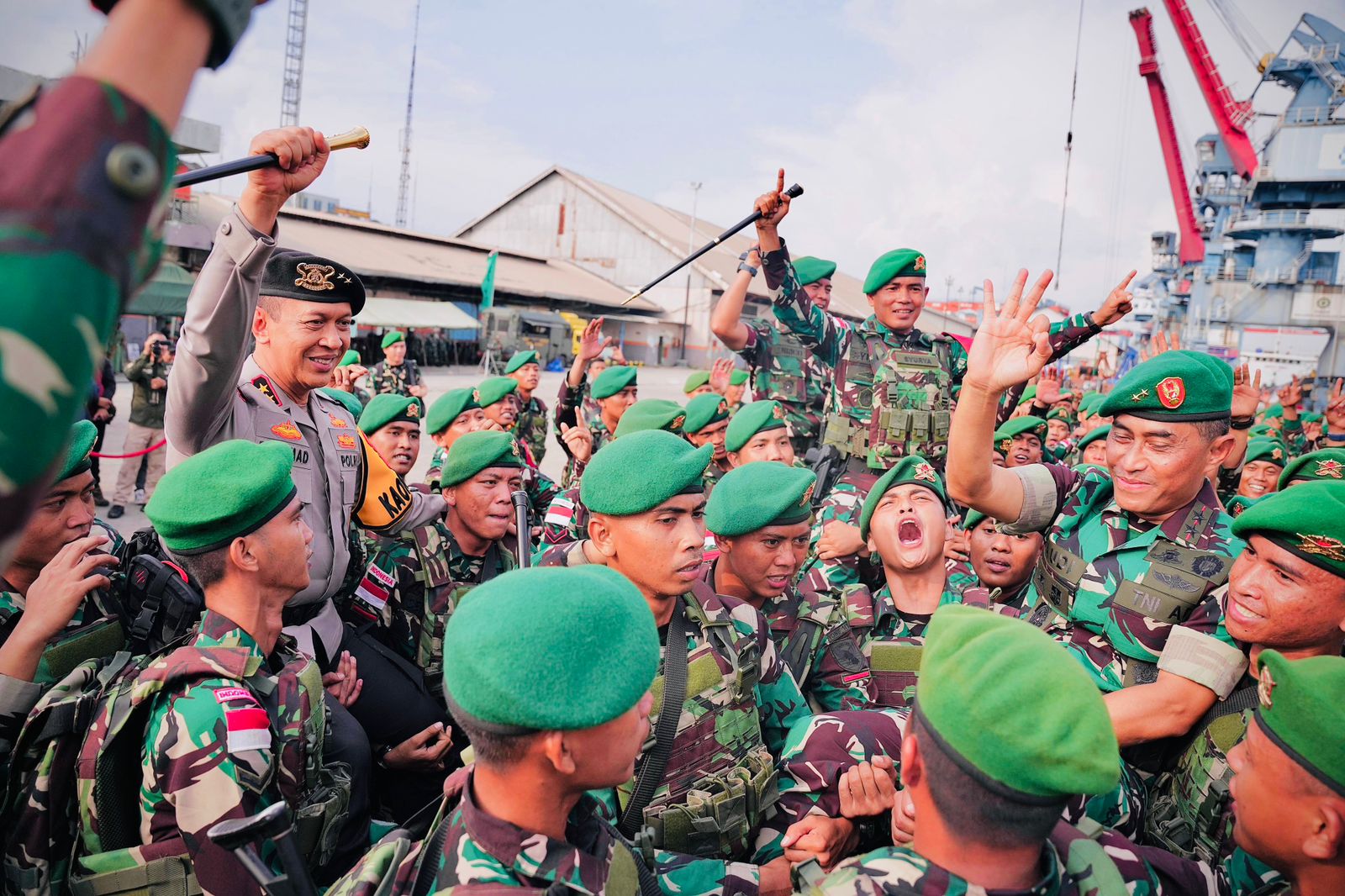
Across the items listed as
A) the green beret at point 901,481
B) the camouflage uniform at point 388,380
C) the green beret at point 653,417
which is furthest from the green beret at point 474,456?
the camouflage uniform at point 388,380

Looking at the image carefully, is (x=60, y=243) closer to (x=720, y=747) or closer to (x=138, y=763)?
(x=138, y=763)

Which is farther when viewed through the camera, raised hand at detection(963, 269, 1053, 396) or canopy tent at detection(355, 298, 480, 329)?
canopy tent at detection(355, 298, 480, 329)

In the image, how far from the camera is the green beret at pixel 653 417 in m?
5.22

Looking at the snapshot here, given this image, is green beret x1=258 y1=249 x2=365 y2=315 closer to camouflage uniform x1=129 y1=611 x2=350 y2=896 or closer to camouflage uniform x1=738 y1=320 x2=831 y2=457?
camouflage uniform x1=129 y1=611 x2=350 y2=896

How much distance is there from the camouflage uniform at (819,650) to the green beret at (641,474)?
767 millimetres

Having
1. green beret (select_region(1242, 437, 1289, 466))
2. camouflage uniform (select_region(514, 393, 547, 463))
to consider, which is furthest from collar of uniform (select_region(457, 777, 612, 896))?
camouflage uniform (select_region(514, 393, 547, 463))

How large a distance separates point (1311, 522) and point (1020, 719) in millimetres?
1489

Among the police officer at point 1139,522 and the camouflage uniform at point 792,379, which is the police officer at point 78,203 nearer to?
the police officer at point 1139,522

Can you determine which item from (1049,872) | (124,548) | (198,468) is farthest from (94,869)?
(1049,872)

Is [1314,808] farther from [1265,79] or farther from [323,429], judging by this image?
[1265,79]

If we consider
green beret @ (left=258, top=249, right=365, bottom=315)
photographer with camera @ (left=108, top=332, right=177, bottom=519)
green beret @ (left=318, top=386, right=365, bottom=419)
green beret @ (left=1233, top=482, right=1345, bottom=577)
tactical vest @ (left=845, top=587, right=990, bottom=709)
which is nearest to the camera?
green beret @ (left=1233, top=482, right=1345, bottom=577)

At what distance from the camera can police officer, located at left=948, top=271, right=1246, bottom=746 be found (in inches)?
100

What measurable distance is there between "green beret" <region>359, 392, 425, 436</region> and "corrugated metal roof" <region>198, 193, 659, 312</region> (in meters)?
22.2

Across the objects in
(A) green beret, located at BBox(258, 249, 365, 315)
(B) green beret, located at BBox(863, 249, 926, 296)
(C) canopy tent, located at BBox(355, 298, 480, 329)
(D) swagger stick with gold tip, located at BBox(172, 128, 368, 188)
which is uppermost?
(C) canopy tent, located at BBox(355, 298, 480, 329)
